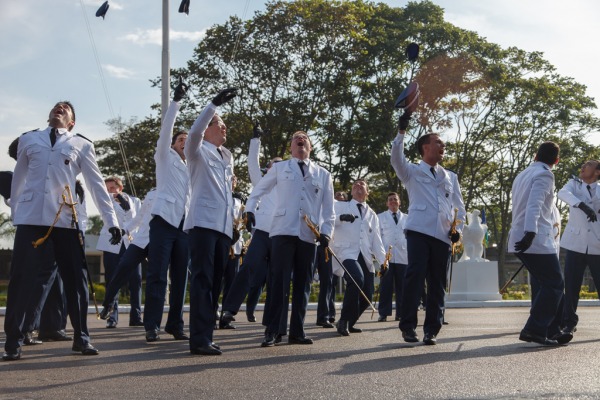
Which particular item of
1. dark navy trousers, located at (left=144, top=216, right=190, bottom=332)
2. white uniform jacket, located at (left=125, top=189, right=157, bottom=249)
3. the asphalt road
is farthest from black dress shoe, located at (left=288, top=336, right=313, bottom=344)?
white uniform jacket, located at (left=125, top=189, right=157, bottom=249)

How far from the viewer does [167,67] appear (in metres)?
20.2

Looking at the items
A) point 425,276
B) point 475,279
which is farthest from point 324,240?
point 475,279

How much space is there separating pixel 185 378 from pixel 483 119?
34.3m

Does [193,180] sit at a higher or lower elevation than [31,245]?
higher

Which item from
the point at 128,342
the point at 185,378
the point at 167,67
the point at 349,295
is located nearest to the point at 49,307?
the point at 128,342

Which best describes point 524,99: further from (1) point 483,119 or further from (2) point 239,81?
(2) point 239,81

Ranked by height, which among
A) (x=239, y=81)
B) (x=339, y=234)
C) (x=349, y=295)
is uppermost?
(x=239, y=81)

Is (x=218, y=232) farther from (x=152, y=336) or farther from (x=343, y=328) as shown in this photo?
(x=343, y=328)

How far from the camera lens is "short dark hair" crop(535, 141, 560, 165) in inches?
369

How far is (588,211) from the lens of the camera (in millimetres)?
10453

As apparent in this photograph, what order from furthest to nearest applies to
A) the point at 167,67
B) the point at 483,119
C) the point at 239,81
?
1. the point at 483,119
2. the point at 239,81
3. the point at 167,67

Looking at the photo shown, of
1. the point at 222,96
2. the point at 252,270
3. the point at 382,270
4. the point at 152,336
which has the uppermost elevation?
the point at 222,96

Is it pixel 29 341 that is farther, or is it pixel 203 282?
pixel 29 341

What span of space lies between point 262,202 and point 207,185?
3668 millimetres
